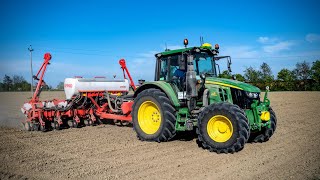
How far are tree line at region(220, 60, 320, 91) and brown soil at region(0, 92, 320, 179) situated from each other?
62.9ft

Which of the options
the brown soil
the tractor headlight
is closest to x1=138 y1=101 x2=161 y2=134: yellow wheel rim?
the brown soil

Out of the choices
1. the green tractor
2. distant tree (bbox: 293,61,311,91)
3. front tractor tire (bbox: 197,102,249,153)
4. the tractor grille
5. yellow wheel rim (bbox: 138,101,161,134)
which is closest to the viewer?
front tractor tire (bbox: 197,102,249,153)

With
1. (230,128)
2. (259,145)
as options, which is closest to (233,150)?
(230,128)

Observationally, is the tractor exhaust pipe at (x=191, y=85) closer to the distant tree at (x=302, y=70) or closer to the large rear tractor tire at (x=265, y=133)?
the large rear tractor tire at (x=265, y=133)

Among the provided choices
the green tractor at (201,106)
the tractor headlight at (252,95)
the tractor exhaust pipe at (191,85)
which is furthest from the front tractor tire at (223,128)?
the tractor headlight at (252,95)

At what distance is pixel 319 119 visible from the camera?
11.6 metres

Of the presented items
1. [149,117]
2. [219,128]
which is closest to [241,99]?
[219,128]

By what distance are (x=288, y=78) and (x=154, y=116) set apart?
5037cm

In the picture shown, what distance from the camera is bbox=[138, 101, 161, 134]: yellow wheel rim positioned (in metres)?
8.05

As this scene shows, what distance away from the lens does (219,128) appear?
648cm

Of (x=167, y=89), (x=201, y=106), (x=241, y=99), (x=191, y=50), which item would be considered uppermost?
(x=191, y=50)

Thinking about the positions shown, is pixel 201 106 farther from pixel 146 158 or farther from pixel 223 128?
pixel 146 158

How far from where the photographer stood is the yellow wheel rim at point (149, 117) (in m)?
8.05

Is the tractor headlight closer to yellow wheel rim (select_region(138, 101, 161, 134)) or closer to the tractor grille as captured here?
the tractor grille
